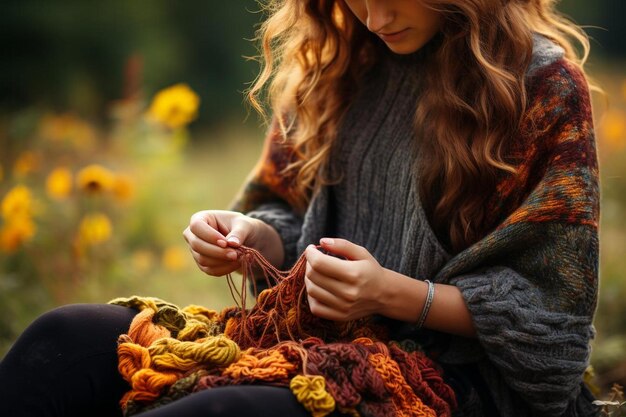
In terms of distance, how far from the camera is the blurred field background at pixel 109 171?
277 centimetres

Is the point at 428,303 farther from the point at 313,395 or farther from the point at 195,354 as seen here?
the point at 195,354

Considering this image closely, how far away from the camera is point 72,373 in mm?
1432

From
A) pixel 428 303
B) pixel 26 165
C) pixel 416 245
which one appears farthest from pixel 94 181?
pixel 428 303

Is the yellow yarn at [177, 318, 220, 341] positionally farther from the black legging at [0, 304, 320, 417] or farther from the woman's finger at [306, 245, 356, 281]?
the woman's finger at [306, 245, 356, 281]

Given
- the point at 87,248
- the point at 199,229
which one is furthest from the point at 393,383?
the point at 87,248

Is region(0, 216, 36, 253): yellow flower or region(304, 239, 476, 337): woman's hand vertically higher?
region(304, 239, 476, 337): woman's hand

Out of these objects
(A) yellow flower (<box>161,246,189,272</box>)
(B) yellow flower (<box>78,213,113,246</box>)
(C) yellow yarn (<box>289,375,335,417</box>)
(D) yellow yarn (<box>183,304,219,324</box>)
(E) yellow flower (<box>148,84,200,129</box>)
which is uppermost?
(E) yellow flower (<box>148,84,200,129</box>)

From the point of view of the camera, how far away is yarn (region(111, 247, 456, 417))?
1325 mm

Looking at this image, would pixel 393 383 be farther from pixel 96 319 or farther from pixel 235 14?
pixel 235 14

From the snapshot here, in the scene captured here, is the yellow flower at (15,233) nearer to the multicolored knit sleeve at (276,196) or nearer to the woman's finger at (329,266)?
the multicolored knit sleeve at (276,196)

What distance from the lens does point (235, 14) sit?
612cm

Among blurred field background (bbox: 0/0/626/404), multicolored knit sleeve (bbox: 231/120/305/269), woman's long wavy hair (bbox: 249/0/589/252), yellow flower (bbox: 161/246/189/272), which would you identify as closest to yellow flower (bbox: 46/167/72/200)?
blurred field background (bbox: 0/0/626/404)

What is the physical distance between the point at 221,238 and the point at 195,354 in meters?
0.31

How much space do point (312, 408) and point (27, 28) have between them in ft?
15.2
